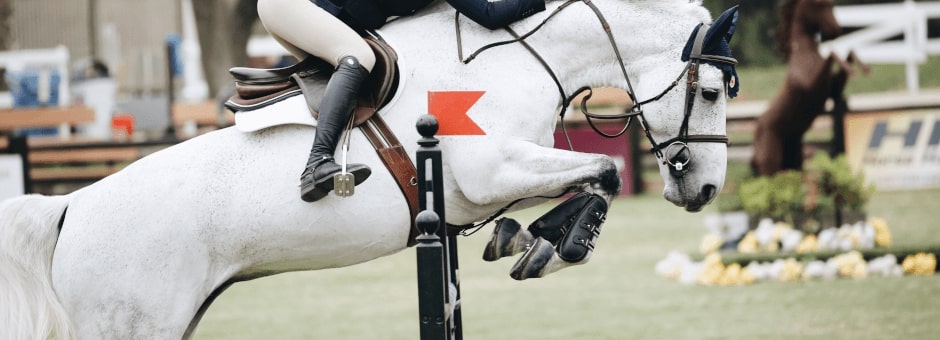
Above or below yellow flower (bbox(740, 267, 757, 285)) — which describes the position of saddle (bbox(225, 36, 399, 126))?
above

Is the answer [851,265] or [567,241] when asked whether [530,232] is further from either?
[851,265]

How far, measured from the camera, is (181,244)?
426 centimetres

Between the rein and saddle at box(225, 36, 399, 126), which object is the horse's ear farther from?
saddle at box(225, 36, 399, 126)

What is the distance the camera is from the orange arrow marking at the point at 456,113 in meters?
4.17

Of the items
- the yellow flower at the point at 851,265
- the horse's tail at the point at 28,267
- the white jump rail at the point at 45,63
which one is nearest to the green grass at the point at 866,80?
the yellow flower at the point at 851,265

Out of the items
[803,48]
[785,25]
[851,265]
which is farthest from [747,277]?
[785,25]

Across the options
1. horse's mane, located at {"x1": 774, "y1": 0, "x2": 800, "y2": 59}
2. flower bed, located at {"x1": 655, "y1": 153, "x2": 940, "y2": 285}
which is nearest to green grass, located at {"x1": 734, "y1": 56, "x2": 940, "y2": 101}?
horse's mane, located at {"x1": 774, "y1": 0, "x2": 800, "y2": 59}

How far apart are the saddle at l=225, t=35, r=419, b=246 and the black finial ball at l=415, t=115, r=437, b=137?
377 millimetres

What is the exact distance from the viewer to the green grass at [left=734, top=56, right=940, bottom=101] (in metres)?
21.0

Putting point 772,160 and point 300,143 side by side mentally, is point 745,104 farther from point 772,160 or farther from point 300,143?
point 300,143

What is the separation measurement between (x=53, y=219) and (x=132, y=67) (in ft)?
79.6

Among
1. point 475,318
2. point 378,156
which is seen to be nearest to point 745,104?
point 475,318

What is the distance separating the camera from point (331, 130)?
13.3 ft

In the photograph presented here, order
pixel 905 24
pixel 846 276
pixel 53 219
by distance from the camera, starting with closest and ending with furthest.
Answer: pixel 53 219 → pixel 846 276 → pixel 905 24
